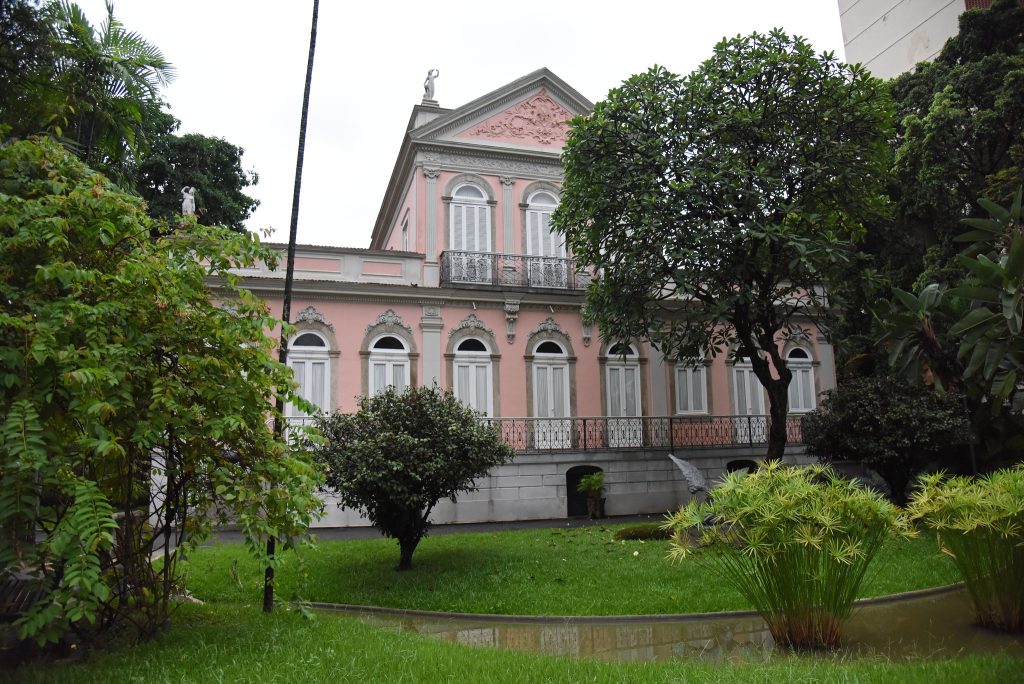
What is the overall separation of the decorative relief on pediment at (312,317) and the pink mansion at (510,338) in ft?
0.11

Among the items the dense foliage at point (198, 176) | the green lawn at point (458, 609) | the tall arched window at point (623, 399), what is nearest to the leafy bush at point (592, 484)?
the tall arched window at point (623, 399)

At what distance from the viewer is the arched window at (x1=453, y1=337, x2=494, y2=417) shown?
18406 mm

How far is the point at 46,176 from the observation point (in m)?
6.67

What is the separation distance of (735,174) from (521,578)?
8177mm

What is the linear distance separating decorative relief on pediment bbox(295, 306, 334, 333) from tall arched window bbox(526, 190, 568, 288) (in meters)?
5.20

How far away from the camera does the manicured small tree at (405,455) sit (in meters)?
10.2

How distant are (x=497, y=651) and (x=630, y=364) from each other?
14.0 m

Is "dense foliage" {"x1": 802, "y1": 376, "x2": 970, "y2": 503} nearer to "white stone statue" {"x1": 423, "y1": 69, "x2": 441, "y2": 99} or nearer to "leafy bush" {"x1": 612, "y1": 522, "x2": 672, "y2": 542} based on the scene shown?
"leafy bush" {"x1": 612, "y1": 522, "x2": 672, "y2": 542}

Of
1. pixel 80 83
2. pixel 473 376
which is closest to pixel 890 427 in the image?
pixel 473 376

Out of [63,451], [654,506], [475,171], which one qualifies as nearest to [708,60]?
[475,171]

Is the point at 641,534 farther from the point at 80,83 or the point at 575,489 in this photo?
the point at 80,83

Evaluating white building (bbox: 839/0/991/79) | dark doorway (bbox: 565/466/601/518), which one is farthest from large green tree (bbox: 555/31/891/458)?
white building (bbox: 839/0/991/79)

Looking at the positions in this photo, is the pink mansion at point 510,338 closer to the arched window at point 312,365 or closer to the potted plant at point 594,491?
the arched window at point 312,365

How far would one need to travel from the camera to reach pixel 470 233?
19.5 metres
